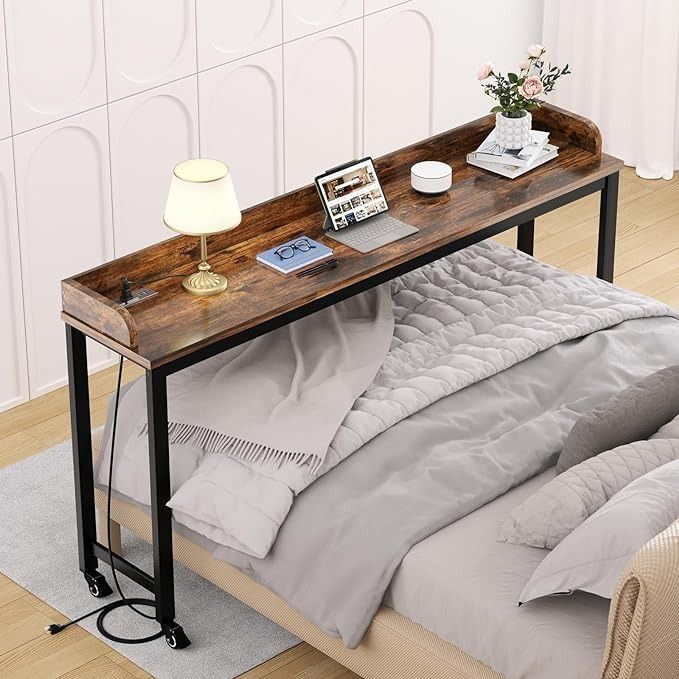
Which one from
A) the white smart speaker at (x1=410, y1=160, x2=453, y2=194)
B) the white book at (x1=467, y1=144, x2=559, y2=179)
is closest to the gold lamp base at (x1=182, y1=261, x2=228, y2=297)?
the white smart speaker at (x1=410, y1=160, x2=453, y2=194)

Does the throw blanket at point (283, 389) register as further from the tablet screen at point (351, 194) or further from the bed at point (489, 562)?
the tablet screen at point (351, 194)

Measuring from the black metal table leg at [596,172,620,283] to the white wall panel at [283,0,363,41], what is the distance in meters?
1.25

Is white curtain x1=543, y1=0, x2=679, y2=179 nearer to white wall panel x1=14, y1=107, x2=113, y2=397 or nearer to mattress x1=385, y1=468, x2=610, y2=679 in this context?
white wall panel x1=14, y1=107, x2=113, y2=397

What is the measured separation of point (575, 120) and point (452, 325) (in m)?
0.77

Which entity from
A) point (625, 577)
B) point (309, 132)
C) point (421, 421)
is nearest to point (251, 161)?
point (309, 132)

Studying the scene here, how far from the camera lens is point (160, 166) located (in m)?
4.61

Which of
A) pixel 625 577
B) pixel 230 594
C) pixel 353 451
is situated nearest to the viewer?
pixel 625 577

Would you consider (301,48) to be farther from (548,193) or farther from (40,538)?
(40,538)

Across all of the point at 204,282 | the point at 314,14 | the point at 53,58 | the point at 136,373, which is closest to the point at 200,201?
the point at 204,282

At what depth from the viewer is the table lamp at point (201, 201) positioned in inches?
131

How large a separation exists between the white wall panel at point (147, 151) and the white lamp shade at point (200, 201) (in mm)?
1114

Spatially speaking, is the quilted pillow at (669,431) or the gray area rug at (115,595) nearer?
the quilted pillow at (669,431)

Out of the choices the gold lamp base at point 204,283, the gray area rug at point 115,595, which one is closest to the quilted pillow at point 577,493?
the gray area rug at point 115,595

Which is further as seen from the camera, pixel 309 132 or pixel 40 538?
pixel 309 132
